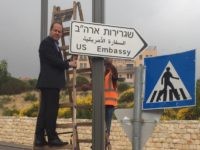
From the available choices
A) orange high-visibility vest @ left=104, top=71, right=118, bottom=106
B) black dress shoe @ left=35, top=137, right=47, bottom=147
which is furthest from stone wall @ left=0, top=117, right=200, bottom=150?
black dress shoe @ left=35, top=137, right=47, bottom=147

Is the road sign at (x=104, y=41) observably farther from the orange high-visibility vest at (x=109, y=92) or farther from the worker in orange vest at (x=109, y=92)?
the orange high-visibility vest at (x=109, y=92)

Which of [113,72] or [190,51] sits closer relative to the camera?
[190,51]

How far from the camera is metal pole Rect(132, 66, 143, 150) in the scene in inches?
261

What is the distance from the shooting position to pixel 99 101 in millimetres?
7395

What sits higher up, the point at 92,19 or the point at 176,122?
the point at 92,19

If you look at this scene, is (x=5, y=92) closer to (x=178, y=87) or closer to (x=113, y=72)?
(x=113, y=72)

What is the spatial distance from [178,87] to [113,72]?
4.81 m

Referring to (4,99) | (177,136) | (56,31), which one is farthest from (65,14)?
(4,99)

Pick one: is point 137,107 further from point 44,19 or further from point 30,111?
point 30,111

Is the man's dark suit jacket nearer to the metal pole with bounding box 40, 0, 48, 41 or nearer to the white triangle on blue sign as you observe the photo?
the metal pole with bounding box 40, 0, 48, 41

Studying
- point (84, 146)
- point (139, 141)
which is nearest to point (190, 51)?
point (139, 141)

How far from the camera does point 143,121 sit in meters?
6.68

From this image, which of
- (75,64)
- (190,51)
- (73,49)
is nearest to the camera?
(190,51)

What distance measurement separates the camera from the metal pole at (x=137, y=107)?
6.62 metres
